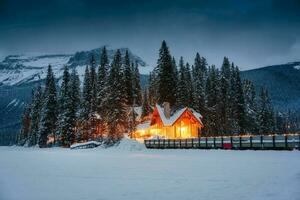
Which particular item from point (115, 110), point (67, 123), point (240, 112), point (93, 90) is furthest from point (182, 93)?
point (67, 123)

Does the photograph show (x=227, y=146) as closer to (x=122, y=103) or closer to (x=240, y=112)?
(x=122, y=103)

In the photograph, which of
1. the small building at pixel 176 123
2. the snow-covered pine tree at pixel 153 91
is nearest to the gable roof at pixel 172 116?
the small building at pixel 176 123

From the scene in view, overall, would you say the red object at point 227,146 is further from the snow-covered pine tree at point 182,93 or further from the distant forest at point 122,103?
the snow-covered pine tree at point 182,93

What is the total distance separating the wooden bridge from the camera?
28.7 meters

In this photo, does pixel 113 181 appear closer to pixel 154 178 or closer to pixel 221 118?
pixel 154 178

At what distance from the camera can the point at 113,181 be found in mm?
11867

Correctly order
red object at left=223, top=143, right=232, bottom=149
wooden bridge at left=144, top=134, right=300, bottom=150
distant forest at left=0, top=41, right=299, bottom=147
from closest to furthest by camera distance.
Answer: wooden bridge at left=144, top=134, right=300, bottom=150
red object at left=223, top=143, right=232, bottom=149
distant forest at left=0, top=41, right=299, bottom=147

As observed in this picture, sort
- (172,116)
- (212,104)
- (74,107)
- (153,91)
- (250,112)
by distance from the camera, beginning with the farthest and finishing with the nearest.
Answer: (153,91) → (250,112) → (212,104) → (74,107) → (172,116)

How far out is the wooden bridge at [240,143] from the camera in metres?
28.7

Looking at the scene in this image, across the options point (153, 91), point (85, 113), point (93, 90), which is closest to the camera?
point (85, 113)

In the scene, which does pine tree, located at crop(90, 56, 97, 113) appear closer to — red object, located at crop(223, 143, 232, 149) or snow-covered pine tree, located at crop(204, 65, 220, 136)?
snow-covered pine tree, located at crop(204, 65, 220, 136)

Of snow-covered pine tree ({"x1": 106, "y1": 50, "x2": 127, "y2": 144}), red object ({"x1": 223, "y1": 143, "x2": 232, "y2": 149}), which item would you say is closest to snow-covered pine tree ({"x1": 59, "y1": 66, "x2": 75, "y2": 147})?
snow-covered pine tree ({"x1": 106, "y1": 50, "x2": 127, "y2": 144})

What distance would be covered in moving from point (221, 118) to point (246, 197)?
66.4 metres

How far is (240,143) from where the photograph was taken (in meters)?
33.1
